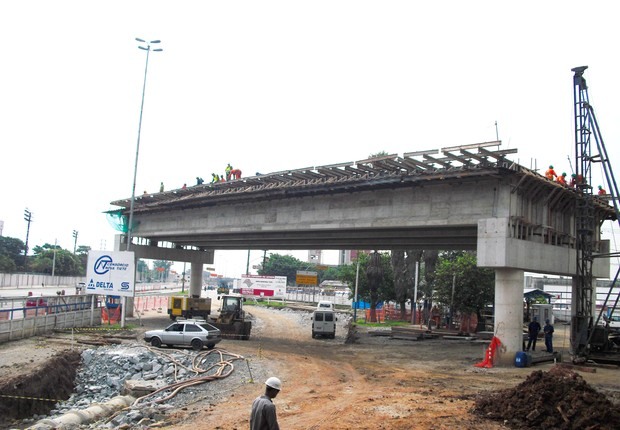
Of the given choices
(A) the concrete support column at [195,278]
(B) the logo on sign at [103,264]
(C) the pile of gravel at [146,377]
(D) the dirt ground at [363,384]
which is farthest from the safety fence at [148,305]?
(C) the pile of gravel at [146,377]

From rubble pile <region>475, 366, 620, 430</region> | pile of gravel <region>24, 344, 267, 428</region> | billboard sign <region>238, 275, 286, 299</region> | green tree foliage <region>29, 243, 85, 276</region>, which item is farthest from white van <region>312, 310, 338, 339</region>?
green tree foliage <region>29, 243, 85, 276</region>

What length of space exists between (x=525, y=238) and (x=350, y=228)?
857cm

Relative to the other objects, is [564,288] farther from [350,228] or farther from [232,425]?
[232,425]

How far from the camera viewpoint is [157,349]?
25.3m

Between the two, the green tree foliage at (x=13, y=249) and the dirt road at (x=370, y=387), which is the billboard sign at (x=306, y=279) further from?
the green tree foliage at (x=13, y=249)

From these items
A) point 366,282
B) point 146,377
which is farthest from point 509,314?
point 366,282

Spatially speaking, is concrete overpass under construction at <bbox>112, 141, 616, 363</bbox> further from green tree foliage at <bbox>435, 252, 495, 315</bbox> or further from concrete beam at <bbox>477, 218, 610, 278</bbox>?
green tree foliage at <bbox>435, 252, 495, 315</bbox>

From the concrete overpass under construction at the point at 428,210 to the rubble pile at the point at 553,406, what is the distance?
956 centimetres

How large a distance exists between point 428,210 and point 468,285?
1995 cm

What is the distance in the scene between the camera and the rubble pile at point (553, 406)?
11.1 metres

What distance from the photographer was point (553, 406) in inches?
466

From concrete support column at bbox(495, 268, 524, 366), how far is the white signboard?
70.5 feet

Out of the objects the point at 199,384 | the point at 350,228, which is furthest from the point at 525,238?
the point at 199,384

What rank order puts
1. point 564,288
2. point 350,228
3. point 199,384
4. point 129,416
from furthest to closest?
point 564,288, point 350,228, point 199,384, point 129,416
